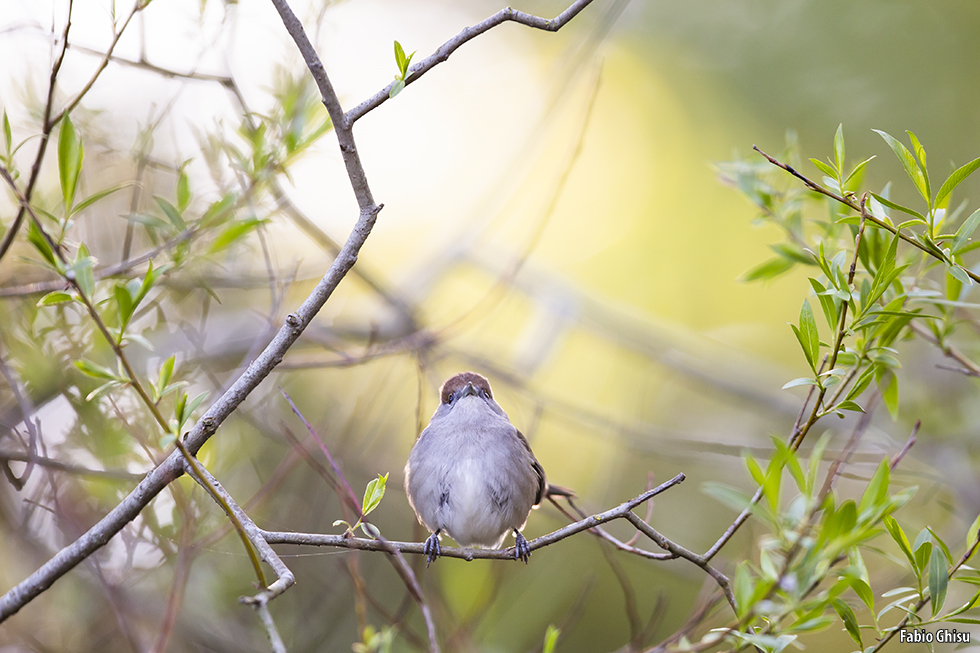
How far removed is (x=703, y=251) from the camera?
Answer: 7207 mm

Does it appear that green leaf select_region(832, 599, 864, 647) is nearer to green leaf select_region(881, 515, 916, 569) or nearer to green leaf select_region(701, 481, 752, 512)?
green leaf select_region(881, 515, 916, 569)

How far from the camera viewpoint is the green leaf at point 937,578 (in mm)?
1641

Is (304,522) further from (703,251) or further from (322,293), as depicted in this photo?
(703,251)

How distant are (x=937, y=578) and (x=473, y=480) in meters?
2.02

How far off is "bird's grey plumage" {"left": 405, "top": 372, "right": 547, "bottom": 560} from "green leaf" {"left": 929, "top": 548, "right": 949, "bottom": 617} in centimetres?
179

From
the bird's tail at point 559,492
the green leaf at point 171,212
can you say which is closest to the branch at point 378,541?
the bird's tail at point 559,492

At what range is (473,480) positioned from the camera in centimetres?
332

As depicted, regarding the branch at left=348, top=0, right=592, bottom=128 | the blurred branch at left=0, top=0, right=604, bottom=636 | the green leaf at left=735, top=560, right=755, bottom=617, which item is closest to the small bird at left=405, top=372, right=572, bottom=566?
the blurred branch at left=0, top=0, right=604, bottom=636

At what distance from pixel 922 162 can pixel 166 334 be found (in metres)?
3.16

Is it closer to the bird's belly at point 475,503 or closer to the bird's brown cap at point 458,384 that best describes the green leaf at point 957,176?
the bird's belly at point 475,503

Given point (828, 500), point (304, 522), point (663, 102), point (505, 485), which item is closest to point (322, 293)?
point (828, 500)

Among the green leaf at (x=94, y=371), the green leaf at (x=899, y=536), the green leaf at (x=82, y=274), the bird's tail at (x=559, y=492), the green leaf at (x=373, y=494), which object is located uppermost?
the green leaf at (x=82, y=274)

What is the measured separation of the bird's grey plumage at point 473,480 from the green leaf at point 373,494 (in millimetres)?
1347

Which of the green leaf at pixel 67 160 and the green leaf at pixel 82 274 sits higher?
the green leaf at pixel 67 160
